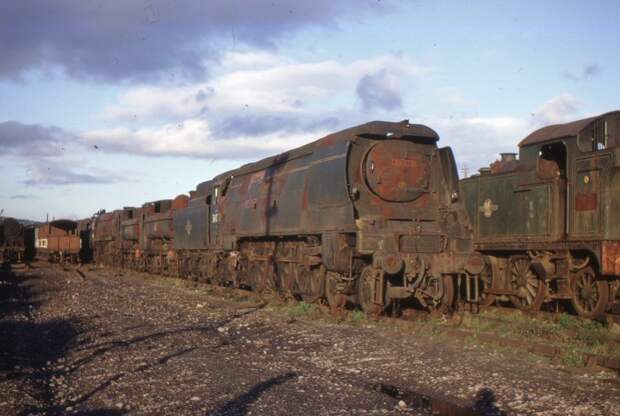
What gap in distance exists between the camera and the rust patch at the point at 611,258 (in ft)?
39.5

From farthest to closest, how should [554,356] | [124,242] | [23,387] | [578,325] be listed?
[124,242], [578,325], [554,356], [23,387]

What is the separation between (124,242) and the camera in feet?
131

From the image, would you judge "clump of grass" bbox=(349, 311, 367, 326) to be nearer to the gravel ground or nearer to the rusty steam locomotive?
the rusty steam locomotive

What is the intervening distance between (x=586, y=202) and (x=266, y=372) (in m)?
7.70

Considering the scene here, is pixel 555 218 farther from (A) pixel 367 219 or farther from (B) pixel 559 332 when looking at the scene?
(A) pixel 367 219

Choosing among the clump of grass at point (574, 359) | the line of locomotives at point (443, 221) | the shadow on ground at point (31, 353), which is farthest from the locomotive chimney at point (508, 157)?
the shadow on ground at point (31, 353)

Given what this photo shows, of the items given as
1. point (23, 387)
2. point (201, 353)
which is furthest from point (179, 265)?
point (23, 387)

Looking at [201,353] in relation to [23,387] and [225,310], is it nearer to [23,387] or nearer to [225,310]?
[23,387]

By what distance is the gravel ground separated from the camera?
6.87 m

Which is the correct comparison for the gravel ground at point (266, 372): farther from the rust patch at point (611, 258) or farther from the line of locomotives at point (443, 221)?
the rust patch at point (611, 258)

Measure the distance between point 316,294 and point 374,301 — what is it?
8.58 ft

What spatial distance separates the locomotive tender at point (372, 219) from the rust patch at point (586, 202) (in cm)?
218

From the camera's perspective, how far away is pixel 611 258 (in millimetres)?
12133

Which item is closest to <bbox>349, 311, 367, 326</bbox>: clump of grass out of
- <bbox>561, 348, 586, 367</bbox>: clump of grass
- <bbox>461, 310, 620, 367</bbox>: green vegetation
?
<bbox>461, 310, 620, 367</bbox>: green vegetation
